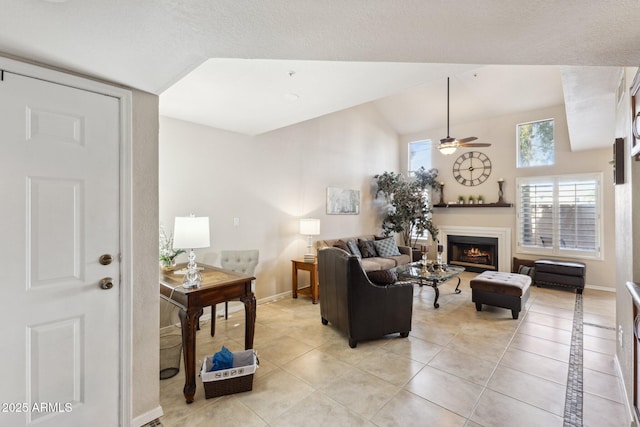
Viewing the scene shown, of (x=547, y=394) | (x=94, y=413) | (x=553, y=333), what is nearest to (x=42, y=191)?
(x=94, y=413)

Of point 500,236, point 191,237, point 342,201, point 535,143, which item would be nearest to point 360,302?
point 191,237

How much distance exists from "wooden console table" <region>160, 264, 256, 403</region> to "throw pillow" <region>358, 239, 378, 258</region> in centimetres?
347

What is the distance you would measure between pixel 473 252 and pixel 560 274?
1.74m

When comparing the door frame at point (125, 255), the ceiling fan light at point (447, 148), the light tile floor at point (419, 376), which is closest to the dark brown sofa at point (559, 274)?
the light tile floor at point (419, 376)

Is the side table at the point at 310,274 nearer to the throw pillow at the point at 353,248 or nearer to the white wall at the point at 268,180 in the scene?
the white wall at the point at 268,180

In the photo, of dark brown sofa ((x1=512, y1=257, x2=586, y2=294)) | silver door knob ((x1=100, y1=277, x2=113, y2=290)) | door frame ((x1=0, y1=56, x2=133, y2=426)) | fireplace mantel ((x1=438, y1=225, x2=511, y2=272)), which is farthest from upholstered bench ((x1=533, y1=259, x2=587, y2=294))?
silver door knob ((x1=100, y1=277, x2=113, y2=290))

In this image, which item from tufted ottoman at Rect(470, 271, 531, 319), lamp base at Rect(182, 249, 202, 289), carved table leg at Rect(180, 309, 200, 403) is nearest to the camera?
carved table leg at Rect(180, 309, 200, 403)

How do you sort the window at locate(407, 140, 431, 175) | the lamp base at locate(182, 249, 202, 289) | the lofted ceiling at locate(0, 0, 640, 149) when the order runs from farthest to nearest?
the window at locate(407, 140, 431, 175)
the lamp base at locate(182, 249, 202, 289)
the lofted ceiling at locate(0, 0, 640, 149)

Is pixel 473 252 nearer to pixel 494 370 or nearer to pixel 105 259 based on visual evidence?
pixel 494 370

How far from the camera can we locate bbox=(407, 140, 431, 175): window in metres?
7.20

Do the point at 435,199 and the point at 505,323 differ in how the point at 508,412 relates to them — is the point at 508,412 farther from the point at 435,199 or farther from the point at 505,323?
the point at 435,199

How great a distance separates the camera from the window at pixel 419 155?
7.20 m

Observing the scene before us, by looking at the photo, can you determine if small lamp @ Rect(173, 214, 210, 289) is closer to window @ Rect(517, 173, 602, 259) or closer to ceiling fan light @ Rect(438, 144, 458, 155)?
ceiling fan light @ Rect(438, 144, 458, 155)

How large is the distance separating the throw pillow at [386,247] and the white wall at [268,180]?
597mm
